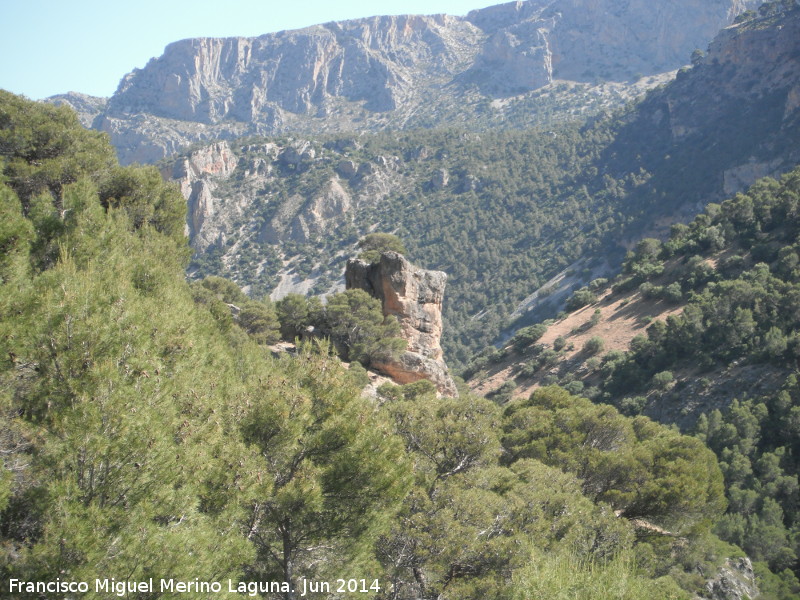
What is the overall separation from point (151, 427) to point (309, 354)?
145 inches

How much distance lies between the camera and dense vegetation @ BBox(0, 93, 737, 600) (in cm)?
473

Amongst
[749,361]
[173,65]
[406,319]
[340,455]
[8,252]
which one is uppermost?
[173,65]

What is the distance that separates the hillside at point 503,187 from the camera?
7075 centimetres

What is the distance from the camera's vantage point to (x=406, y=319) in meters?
26.5

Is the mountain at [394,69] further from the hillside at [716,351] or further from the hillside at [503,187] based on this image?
the hillside at [716,351]

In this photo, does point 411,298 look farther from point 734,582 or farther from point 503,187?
point 503,187

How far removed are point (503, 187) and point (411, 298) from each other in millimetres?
70724

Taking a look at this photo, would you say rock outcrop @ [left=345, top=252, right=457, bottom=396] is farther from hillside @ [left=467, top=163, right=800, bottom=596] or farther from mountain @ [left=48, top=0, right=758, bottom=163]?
mountain @ [left=48, top=0, right=758, bottom=163]

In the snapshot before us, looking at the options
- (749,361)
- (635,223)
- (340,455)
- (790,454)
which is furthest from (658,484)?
(635,223)

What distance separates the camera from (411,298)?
1060 inches

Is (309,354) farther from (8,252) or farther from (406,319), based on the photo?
(406,319)

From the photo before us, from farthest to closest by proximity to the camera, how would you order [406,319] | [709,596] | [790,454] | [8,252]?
[406,319]
[790,454]
[709,596]
[8,252]

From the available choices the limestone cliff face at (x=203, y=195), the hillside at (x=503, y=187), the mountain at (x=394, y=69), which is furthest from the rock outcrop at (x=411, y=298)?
the mountain at (x=394, y=69)

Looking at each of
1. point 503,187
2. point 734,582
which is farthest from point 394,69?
point 734,582
